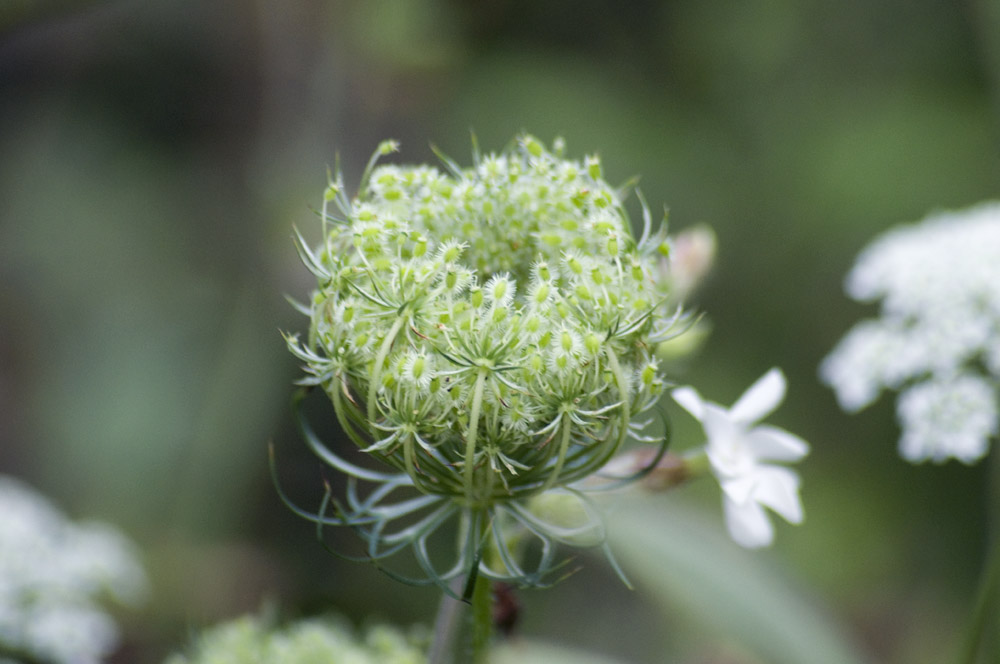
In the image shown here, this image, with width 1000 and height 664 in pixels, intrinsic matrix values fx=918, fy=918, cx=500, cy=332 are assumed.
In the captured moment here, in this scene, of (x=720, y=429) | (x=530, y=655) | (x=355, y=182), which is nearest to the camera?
(x=720, y=429)

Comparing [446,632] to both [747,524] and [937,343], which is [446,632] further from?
[937,343]

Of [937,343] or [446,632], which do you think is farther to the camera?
[937,343]

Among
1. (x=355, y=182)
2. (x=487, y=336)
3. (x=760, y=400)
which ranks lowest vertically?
(x=487, y=336)

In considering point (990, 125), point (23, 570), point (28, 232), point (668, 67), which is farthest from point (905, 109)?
point (28, 232)

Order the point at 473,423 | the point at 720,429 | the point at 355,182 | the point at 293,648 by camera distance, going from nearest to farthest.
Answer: the point at 473,423, the point at 720,429, the point at 293,648, the point at 355,182

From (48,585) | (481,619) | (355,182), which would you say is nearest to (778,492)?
(481,619)

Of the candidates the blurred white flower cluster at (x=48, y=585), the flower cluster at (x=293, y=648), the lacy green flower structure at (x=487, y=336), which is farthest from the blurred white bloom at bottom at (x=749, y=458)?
the blurred white flower cluster at (x=48, y=585)
